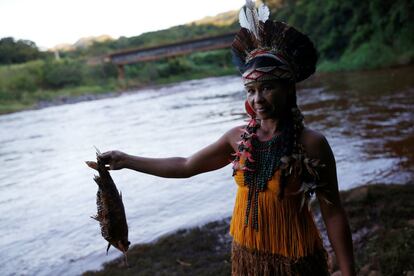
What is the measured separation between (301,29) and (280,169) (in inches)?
1573

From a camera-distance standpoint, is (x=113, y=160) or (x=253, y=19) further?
(x=113, y=160)

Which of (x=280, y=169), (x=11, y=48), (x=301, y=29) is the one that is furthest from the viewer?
(x=301, y=29)

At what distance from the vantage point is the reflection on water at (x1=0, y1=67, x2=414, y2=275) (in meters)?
6.27

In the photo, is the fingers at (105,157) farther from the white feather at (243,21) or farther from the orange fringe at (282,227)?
the white feather at (243,21)

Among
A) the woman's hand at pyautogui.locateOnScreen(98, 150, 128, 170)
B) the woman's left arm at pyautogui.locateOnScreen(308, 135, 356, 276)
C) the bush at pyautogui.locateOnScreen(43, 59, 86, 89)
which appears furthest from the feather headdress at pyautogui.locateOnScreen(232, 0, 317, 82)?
the bush at pyautogui.locateOnScreen(43, 59, 86, 89)

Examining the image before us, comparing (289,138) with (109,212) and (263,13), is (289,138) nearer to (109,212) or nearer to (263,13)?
(263,13)

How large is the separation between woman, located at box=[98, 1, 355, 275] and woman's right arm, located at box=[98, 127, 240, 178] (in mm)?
227

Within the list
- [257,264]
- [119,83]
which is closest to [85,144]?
[257,264]

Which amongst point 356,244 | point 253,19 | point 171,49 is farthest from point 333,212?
point 171,49

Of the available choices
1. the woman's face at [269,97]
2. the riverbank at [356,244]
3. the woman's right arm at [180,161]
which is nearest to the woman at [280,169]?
the woman's face at [269,97]

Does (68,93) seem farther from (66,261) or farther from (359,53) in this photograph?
(66,261)

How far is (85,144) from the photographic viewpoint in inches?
578

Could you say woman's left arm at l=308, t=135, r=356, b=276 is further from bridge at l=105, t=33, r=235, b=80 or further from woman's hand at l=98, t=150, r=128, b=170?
bridge at l=105, t=33, r=235, b=80

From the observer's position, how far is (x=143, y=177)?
9.23m
